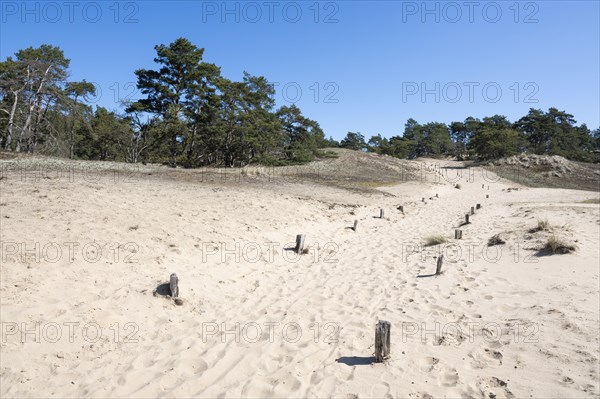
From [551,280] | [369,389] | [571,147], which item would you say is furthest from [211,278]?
[571,147]

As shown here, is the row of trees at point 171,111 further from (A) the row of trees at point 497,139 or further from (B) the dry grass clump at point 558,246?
(A) the row of trees at point 497,139

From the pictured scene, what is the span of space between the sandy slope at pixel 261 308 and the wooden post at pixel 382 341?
179 mm

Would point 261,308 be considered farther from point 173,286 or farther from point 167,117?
point 167,117

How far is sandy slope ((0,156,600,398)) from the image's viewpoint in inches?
173

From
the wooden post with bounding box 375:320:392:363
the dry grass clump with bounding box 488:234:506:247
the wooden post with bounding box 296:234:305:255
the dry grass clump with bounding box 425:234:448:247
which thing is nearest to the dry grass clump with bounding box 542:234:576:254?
the dry grass clump with bounding box 488:234:506:247

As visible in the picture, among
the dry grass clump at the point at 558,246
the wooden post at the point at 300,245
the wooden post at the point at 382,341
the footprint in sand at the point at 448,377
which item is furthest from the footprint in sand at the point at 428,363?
the dry grass clump at the point at 558,246

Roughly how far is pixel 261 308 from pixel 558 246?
7684 millimetres

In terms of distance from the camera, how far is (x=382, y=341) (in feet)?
15.4

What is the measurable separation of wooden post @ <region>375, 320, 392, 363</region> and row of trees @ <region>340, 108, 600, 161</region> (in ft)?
183

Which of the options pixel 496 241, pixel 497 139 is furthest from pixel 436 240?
pixel 497 139

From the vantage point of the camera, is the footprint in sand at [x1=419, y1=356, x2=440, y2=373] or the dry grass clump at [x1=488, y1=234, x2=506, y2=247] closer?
the footprint in sand at [x1=419, y1=356, x2=440, y2=373]

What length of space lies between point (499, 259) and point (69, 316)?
32.2 ft

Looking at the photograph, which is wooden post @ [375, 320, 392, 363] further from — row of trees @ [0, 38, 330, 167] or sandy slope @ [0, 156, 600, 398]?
row of trees @ [0, 38, 330, 167]

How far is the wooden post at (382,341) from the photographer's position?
462 cm
